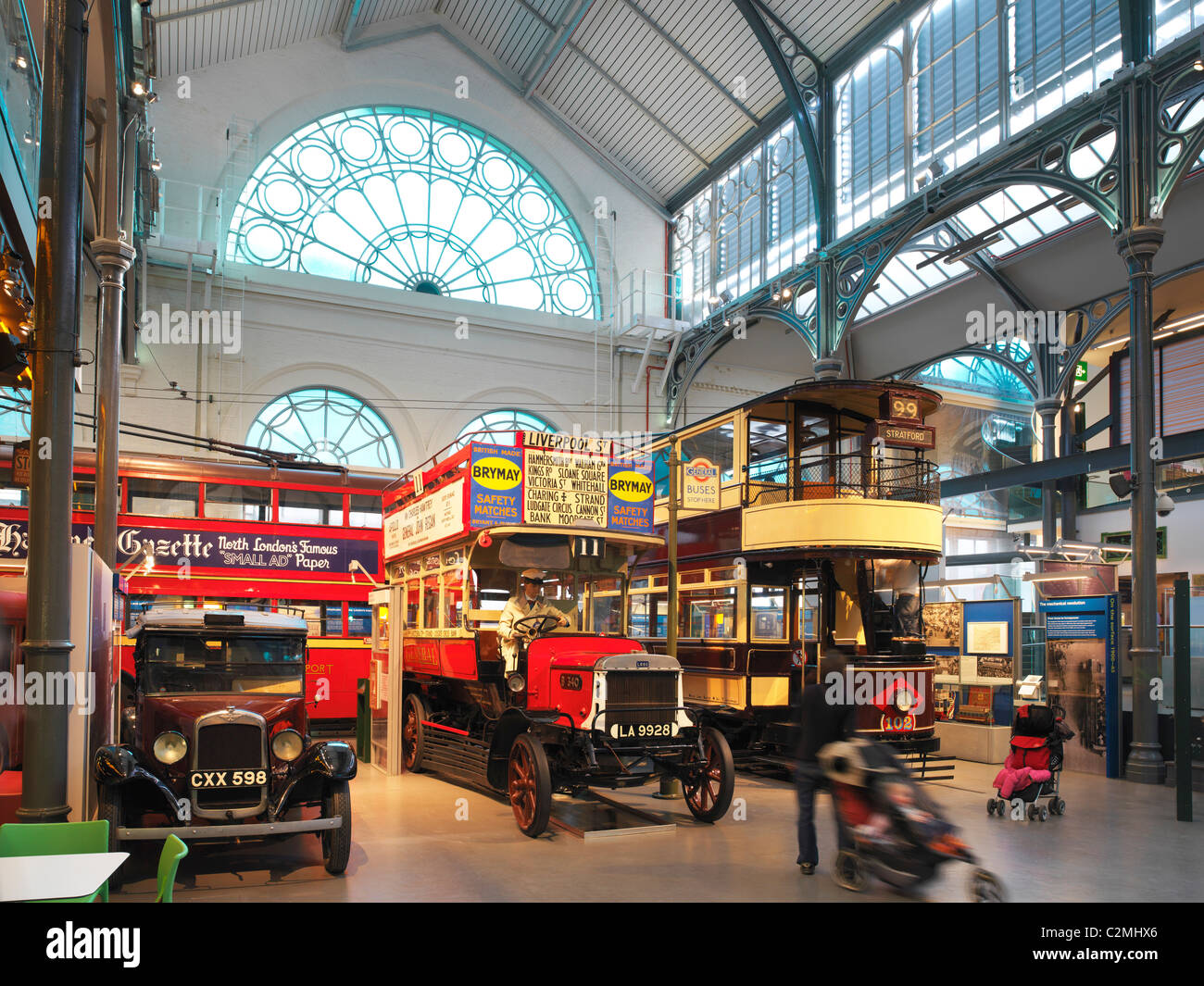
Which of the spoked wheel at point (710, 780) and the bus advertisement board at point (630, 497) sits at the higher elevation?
the bus advertisement board at point (630, 497)

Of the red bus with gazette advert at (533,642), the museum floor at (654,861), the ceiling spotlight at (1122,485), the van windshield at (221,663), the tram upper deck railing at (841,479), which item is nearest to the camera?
the museum floor at (654,861)

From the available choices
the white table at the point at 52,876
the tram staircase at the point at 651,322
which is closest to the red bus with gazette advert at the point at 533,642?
the white table at the point at 52,876

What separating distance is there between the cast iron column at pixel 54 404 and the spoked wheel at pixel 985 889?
547cm

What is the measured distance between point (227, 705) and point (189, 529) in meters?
8.04

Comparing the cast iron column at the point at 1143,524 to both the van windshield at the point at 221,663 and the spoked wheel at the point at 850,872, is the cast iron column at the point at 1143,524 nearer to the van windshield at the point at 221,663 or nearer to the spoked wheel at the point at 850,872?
the spoked wheel at the point at 850,872

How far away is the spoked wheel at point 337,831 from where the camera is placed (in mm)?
7320

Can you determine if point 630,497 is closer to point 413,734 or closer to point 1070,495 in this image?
point 413,734

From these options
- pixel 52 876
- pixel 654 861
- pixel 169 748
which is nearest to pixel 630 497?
pixel 654 861

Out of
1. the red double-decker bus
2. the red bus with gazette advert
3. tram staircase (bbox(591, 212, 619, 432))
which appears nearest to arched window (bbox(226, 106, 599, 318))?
tram staircase (bbox(591, 212, 619, 432))

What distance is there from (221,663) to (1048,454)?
18.9 m

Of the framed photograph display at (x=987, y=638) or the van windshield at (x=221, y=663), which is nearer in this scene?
the van windshield at (x=221, y=663)

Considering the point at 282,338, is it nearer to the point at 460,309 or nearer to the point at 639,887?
the point at 460,309

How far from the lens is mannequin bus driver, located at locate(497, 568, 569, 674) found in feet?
33.7

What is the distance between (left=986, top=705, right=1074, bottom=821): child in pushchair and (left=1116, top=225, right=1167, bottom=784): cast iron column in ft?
10.2
